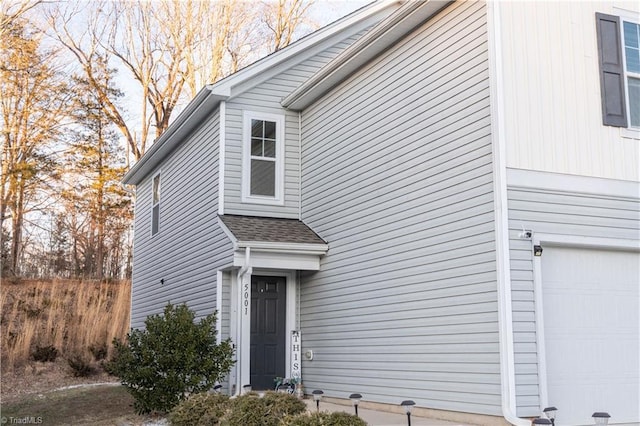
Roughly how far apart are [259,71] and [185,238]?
12.0 ft

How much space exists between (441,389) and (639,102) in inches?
160

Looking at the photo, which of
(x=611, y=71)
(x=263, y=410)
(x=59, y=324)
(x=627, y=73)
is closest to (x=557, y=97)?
(x=611, y=71)

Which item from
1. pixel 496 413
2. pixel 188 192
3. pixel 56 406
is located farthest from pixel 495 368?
pixel 188 192

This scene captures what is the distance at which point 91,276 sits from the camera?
2477cm

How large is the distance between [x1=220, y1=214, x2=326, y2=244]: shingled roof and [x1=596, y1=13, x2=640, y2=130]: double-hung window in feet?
15.8

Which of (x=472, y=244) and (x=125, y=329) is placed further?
(x=125, y=329)

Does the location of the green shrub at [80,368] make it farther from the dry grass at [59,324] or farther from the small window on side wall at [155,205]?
the small window on side wall at [155,205]

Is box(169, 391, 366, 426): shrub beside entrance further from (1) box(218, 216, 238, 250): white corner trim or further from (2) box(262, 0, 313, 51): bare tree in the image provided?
(2) box(262, 0, 313, 51): bare tree

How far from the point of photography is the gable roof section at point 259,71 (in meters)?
11.4

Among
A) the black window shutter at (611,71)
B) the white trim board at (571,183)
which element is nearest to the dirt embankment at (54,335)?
the white trim board at (571,183)

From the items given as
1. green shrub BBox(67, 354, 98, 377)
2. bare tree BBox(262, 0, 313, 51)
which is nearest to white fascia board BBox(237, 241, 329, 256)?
green shrub BBox(67, 354, 98, 377)

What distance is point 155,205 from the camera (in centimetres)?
1572

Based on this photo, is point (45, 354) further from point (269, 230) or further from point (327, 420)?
point (327, 420)

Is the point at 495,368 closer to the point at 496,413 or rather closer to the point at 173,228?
the point at 496,413
